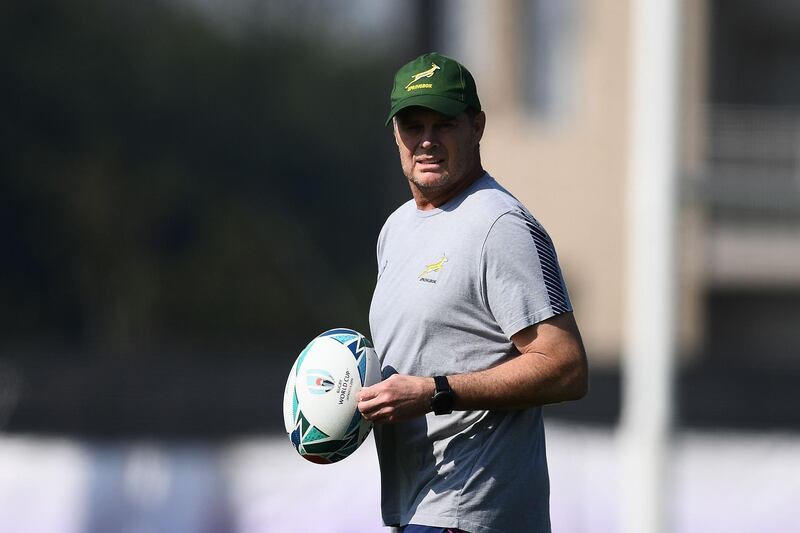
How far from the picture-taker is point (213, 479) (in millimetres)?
6266

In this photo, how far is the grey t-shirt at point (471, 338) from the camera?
3207 mm

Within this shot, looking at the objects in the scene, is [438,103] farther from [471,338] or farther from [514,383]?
[514,383]

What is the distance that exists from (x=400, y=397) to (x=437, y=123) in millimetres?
665

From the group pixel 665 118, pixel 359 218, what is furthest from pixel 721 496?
pixel 359 218

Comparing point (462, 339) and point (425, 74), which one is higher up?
point (425, 74)

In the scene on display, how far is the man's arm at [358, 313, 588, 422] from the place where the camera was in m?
3.18

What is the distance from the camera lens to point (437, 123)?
332 cm

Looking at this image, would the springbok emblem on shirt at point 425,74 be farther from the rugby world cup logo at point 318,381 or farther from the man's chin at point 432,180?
the rugby world cup logo at point 318,381

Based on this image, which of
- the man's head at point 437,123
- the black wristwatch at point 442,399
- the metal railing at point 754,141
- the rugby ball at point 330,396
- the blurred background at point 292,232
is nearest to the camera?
the black wristwatch at point 442,399

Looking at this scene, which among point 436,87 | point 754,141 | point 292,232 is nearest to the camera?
point 436,87

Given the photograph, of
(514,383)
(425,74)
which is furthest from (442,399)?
(425,74)

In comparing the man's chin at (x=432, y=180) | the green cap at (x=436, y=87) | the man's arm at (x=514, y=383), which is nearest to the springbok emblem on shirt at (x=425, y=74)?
the green cap at (x=436, y=87)

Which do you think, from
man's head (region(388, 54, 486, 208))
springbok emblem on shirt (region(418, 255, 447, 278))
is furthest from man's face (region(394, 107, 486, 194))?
springbok emblem on shirt (region(418, 255, 447, 278))

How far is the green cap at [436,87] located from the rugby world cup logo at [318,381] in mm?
669
